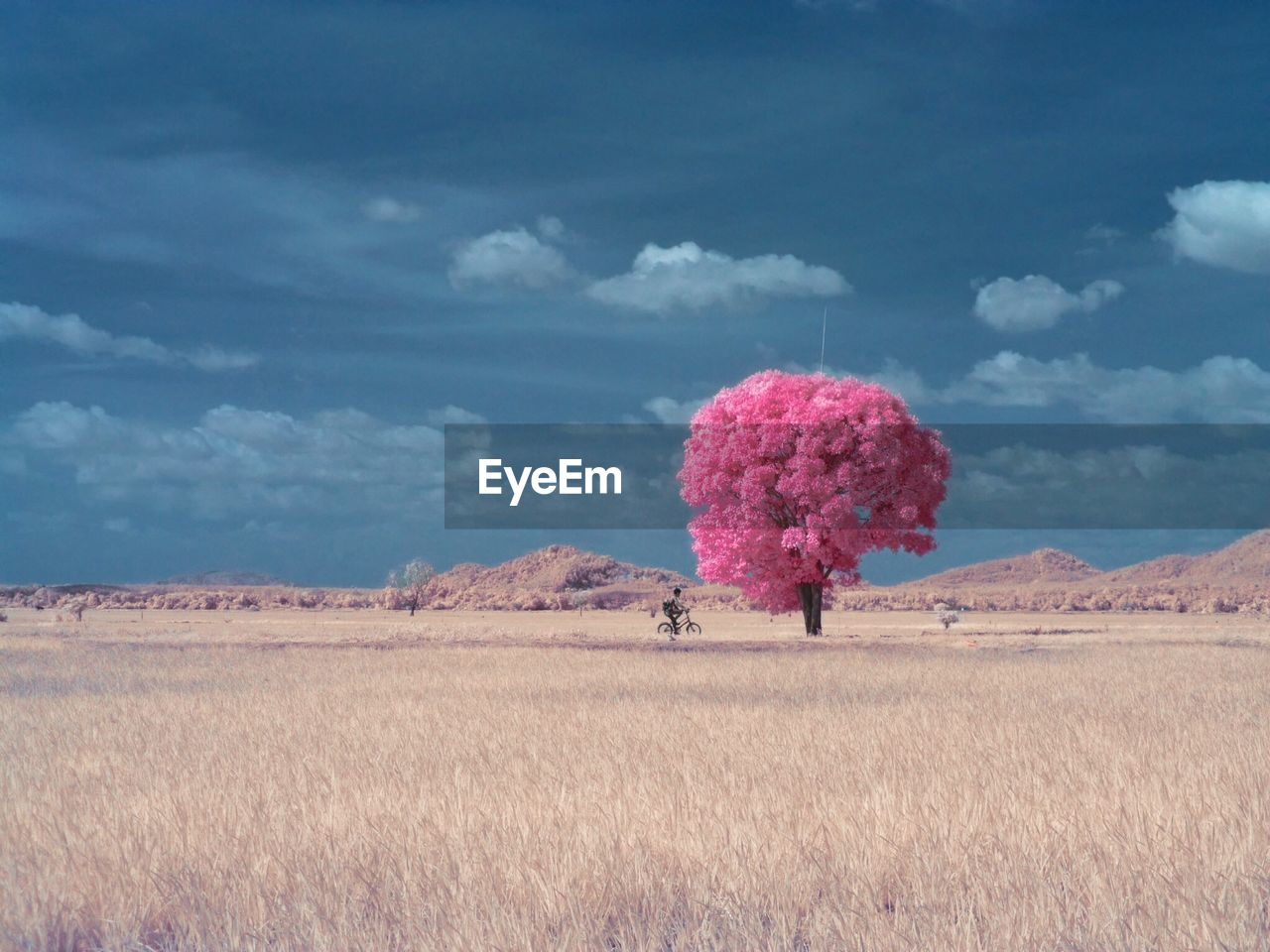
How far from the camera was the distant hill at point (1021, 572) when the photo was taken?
446 feet

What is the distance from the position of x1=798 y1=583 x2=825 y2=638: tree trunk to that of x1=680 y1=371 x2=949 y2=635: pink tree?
213 centimetres

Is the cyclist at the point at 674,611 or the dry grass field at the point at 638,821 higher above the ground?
the cyclist at the point at 674,611

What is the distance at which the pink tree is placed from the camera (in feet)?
125

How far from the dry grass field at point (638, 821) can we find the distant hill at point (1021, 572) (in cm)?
12017

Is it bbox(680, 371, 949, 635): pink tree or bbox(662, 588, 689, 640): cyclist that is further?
bbox(662, 588, 689, 640): cyclist

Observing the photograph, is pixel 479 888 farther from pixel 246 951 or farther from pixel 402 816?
pixel 402 816

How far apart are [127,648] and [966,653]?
25837 millimetres

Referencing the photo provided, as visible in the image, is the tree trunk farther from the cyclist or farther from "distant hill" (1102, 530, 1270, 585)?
"distant hill" (1102, 530, 1270, 585)

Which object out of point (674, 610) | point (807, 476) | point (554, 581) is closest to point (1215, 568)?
point (554, 581)

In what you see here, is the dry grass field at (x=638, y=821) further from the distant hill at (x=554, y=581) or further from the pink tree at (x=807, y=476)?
the distant hill at (x=554, y=581)

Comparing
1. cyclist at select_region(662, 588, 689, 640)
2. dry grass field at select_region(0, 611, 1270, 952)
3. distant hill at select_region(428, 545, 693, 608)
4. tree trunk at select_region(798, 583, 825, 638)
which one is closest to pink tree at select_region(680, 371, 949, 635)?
tree trunk at select_region(798, 583, 825, 638)

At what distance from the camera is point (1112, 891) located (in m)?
7.29

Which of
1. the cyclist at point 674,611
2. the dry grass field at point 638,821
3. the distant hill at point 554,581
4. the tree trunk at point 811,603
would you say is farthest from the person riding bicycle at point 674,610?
the distant hill at point 554,581

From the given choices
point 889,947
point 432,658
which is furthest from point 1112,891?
point 432,658
